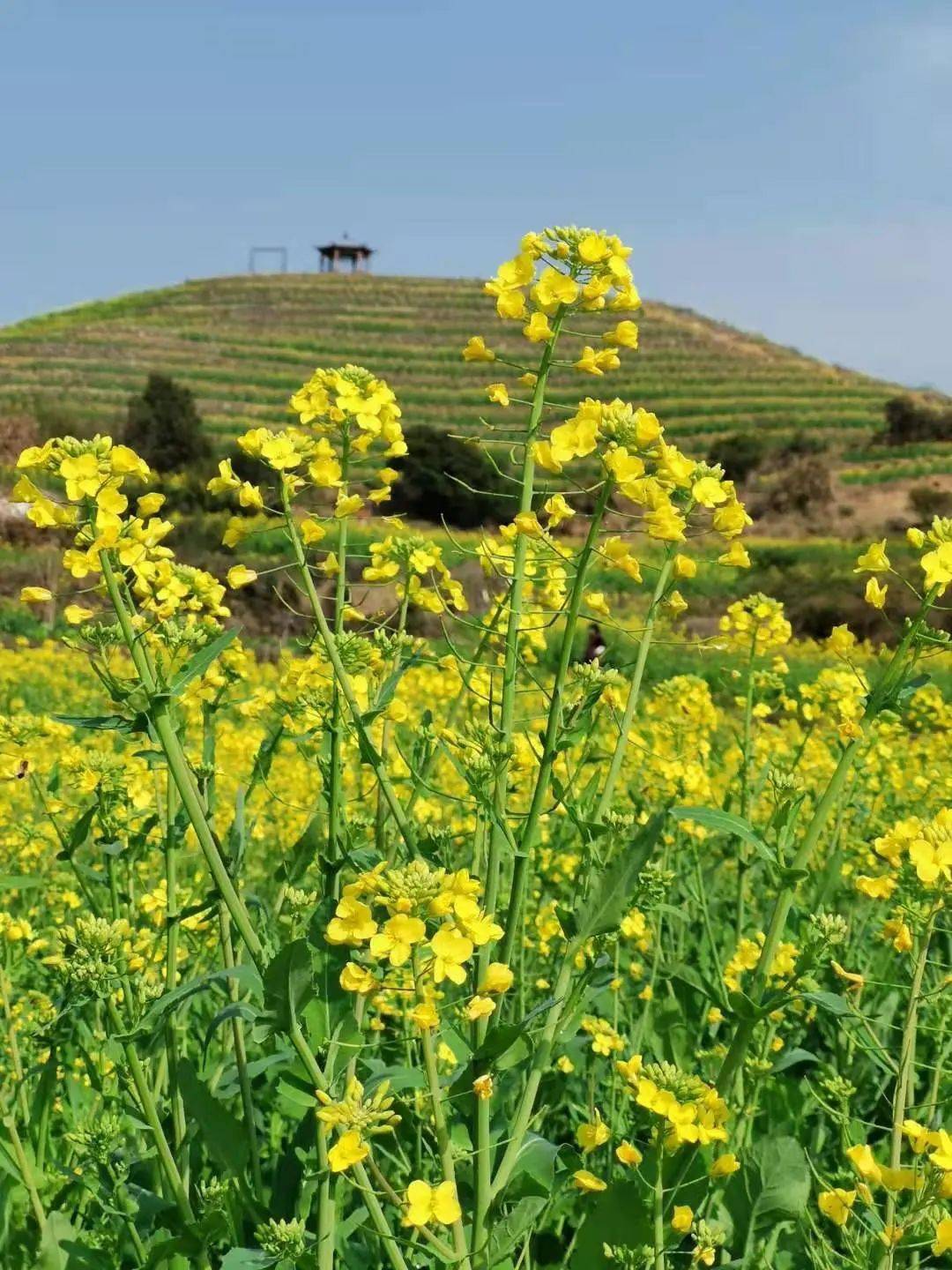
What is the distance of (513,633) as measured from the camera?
1.73 metres

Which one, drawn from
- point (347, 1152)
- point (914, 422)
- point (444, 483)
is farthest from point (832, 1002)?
point (914, 422)

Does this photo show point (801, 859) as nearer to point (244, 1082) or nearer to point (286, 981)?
point (286, 981)

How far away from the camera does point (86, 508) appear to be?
5.57 feet

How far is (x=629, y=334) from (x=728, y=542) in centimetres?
40

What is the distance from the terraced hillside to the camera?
46969 mm

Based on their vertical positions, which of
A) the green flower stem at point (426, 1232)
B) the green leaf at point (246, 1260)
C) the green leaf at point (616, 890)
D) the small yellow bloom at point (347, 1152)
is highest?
the green leaf at point (616, 890)

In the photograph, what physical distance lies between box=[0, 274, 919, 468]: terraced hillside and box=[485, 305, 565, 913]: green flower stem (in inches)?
1385

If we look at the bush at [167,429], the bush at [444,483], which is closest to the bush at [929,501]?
the bush at [444,483]

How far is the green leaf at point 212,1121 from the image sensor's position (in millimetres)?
1902

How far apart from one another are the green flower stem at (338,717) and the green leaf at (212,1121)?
414mm

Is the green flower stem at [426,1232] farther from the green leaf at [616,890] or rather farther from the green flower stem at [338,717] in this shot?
the green flower stem at [338,717]

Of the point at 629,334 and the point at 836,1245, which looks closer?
the point at 629,334

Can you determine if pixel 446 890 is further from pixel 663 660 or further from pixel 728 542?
pixel 663 660

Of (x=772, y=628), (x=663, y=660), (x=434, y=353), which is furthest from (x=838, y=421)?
(x=772, y=628)
